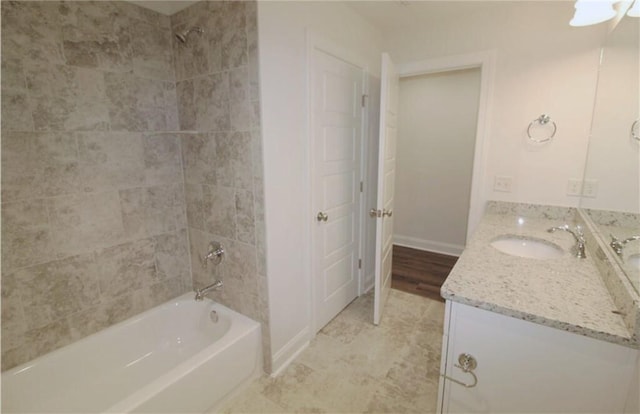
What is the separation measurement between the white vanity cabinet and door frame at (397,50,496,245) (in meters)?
1.36

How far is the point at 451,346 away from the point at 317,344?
3.91 ft

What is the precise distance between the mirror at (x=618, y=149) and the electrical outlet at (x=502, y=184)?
43cm

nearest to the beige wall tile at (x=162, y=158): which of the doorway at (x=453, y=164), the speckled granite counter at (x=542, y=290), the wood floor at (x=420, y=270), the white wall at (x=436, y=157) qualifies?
the speckled granite counter at (x=542, y=290)

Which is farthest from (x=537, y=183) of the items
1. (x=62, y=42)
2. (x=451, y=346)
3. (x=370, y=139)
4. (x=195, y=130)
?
(x=62, y=42)

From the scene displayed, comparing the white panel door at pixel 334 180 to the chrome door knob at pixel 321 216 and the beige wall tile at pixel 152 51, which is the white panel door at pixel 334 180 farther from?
the beige wall tile at pixel 152 51

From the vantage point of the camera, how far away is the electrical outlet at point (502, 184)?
7.53 feet

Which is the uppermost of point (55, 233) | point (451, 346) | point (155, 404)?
point (55, 233)

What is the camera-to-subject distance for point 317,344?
2.18 m

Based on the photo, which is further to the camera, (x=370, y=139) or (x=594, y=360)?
(x=370, y=139)

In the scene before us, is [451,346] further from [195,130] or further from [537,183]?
[195,130]

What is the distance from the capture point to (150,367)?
191 cm

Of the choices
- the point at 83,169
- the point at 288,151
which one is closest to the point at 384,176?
the point at 288,151

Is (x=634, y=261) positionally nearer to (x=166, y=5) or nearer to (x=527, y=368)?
(x=527, y=368)

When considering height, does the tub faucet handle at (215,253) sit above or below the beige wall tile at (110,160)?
below
